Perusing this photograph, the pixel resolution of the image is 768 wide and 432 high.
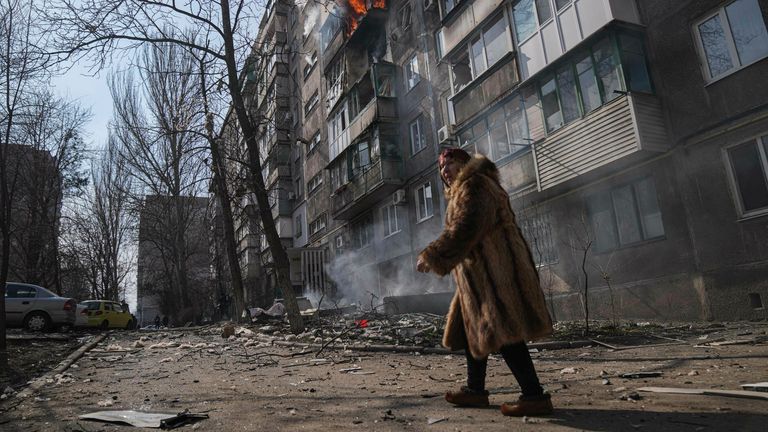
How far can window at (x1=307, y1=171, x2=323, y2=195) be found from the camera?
28.5m

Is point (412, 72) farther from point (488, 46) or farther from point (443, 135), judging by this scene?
point (488, 46)

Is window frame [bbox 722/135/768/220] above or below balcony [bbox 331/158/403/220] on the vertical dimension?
below

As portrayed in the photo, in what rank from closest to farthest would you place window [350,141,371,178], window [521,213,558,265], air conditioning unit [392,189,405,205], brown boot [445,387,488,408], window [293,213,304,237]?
brown boot [445,387,488,408]
window [521,213,558,265]
air conditioning unit [392,189,405,205]
window [350,141,371,178]
window [293,213,304,237]

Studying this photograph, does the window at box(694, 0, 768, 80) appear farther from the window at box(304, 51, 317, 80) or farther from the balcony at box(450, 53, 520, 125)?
the window at box(304, 51, 317, 80)

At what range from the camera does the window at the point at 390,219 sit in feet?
63.1

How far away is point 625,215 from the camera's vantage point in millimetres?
10602

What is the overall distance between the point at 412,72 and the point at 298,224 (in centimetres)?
1686

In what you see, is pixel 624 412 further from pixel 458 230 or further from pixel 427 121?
pixel 427 121

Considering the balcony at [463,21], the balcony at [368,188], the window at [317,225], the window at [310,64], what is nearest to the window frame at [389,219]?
the balcony at [368,188]

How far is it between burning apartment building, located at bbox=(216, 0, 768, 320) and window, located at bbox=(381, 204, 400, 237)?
15 centimetres

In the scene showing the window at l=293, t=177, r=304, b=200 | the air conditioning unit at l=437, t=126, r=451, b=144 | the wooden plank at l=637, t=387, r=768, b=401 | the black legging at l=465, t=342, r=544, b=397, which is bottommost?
the wooden plank at l=637, t=387, r=768, b=401

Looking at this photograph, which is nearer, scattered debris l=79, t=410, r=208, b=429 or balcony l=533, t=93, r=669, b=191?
scattered debris l=79, t=410, r=208, b=429

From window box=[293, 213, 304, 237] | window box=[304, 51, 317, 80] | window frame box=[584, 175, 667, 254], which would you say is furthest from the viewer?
window box=[293, 213, 304, 237]

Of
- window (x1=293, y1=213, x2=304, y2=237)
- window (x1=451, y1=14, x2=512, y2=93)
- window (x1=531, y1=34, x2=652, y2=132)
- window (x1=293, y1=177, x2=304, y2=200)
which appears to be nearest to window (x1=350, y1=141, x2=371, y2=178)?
window (x1=451, y1=14, x2=512, y2=93)
